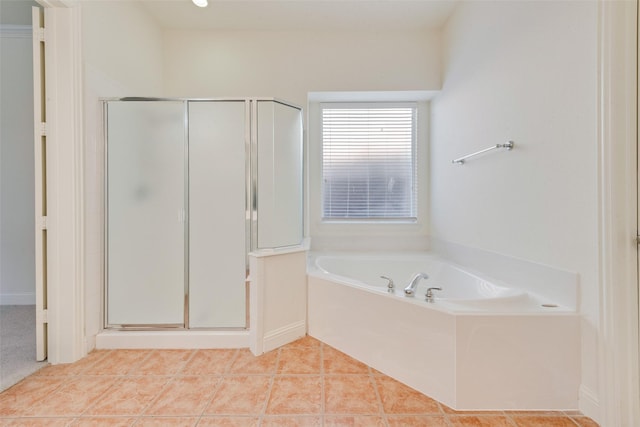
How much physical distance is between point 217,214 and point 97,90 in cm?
111

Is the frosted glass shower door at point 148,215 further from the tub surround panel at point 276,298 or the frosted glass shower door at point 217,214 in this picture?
the tub surround panel at point 276,298

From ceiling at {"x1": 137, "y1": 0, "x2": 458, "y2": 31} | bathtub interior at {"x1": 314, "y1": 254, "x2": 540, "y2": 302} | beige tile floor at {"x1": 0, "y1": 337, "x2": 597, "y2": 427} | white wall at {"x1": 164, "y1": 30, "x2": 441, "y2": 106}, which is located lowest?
beige tile floor at {"x1": 0, "y1": 337, "x2": 597, "y2": 427}

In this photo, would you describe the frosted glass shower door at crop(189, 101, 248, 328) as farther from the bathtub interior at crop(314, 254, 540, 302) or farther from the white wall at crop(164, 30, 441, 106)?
the white wall at crop(164, 30, 441, 106)

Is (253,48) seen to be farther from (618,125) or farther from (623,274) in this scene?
(623,274)

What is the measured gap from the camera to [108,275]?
180 centimetres

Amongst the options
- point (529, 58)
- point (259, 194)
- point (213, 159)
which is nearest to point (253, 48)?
point (213, 159)

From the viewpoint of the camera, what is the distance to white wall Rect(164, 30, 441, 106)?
2531 millimetres

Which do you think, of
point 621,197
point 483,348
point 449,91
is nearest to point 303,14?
point 449,91

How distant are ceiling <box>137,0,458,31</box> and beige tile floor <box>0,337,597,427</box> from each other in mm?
2664

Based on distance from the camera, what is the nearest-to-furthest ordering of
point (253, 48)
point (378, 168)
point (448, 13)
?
point (448, 13) → point (253, 48) → point (378, 168)

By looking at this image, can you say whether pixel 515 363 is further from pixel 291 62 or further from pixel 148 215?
pixel 291 62

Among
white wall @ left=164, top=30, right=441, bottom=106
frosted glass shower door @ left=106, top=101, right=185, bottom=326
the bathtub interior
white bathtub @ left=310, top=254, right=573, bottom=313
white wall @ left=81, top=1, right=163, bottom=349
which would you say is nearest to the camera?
white bathtub @ left=310, top=254, right=573, bottom=313

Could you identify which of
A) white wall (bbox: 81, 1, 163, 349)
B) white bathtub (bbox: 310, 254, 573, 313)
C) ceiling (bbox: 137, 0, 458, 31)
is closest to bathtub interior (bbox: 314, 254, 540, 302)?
white bathtub (bbox: 310, 254, 573, 313)

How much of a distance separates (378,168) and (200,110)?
1.82 metres
